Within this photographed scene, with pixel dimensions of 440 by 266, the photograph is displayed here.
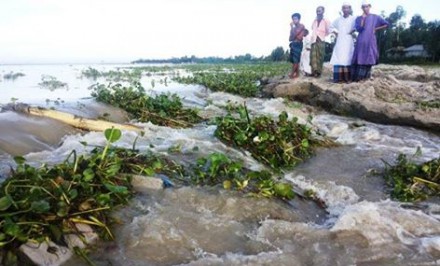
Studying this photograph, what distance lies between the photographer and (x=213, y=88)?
457 inches

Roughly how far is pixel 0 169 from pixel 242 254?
2.40 m

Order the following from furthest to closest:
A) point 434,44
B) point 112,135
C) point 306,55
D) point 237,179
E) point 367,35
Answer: point 434,44 → point 306,55 → point 367,35 → point 237,179 → point 112,135

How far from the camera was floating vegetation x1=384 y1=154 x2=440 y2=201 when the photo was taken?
321 centimetres

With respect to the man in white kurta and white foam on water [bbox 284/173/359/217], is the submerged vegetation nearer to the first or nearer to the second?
white foam on water [bbox 284/173/359/217]

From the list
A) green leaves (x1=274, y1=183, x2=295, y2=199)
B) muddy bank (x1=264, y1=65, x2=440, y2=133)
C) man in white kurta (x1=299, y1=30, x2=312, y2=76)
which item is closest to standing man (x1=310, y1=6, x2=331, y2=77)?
man in white kurta (x1=299, y1=30, x2=312, y2=76)

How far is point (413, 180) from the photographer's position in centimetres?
341

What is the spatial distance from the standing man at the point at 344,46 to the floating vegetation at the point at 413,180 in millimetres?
5051

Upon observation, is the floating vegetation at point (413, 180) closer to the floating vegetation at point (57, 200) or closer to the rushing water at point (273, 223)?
the rushing water at point (273, 223)

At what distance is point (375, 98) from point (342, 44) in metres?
1.81

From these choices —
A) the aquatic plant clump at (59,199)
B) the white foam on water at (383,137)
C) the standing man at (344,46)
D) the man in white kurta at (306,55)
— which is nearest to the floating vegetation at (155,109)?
the white foam on water at (383,137)

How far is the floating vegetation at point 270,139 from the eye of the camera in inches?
162

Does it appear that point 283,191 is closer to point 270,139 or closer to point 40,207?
point 270,139

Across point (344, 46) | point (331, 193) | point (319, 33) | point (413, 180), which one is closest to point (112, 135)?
point (331, 193)

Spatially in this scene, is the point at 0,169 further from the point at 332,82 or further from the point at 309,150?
the point at 332,82
